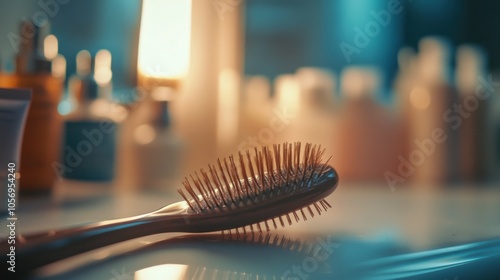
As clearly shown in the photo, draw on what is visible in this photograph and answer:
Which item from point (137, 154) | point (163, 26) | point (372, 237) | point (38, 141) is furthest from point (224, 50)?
point (372, 237)

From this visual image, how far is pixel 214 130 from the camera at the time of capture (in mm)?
854

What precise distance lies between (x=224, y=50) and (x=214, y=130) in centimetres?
15

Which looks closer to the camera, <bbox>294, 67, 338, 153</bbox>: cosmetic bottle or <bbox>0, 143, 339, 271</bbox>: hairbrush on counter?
<bbox>0, 143, 339, 271</bbox>: hairbrush on counter

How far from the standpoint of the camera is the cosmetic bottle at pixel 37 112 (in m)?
0.55

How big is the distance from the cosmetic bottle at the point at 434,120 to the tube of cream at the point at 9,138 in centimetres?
64

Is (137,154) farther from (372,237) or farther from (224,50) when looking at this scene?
(372,237)

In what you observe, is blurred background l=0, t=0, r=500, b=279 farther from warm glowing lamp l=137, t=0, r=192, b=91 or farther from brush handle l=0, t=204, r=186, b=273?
brush handle l=0, t=204, r=186, b=273

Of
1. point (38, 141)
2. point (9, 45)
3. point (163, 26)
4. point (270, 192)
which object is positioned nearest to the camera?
point (270, 192)

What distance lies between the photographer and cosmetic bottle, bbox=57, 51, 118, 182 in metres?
0.67

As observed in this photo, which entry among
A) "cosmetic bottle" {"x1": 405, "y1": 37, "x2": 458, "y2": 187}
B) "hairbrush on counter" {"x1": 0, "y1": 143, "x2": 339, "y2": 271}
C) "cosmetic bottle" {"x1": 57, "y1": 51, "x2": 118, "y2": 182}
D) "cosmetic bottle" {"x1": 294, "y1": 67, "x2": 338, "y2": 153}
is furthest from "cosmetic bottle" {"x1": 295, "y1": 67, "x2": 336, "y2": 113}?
"hairbrush on counter" {"x1": 0, "y1": 143, "x2": 339, "y2": 271}

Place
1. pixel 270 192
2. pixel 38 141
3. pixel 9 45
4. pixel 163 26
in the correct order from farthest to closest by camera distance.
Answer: pixel 163 26 → pixel 9 45 → pixel 38 141 → pixel 270 192

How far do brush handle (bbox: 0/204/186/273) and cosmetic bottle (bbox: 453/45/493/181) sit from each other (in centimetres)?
64

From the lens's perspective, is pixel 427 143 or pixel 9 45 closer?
pixel 9 45

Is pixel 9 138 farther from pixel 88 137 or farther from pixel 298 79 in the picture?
pixel 298 79
